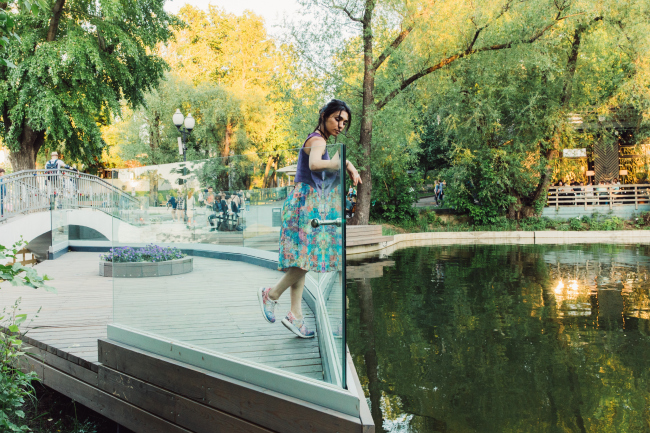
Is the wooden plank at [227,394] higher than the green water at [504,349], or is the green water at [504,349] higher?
the wooden plank at [227,394]

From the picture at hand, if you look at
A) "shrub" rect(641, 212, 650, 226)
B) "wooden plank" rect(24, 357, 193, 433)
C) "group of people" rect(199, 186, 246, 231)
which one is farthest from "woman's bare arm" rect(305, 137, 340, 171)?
"shrub" rect(641, 212, 650, 226)

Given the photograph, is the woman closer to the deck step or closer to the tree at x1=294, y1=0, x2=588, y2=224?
the deck step

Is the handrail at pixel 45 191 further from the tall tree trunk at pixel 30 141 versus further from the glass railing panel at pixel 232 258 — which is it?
the glass railing panel at pixel 232 258

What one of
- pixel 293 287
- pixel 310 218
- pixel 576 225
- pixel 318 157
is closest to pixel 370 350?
pixel 293 287

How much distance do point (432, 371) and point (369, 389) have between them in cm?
84

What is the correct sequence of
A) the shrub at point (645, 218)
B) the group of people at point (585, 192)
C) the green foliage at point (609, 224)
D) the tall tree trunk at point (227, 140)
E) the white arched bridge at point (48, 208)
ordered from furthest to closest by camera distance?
the tall tree trunk at point (227, 140)
the group of people at point (585, 192)
the shrub at point (645, 218)
the green foliage at point (609, 224)
the white arched bridge at point (48, 208)

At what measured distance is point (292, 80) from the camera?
1980 cm

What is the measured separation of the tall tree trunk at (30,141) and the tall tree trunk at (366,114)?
1010cm

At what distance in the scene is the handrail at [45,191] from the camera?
12.2 meters

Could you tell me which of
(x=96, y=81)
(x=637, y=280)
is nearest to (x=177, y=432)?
(x=637, y=280)

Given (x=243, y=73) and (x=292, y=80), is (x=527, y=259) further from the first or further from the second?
(x=243, y=73)

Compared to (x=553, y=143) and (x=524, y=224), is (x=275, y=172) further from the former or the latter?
(x=553, y=143)

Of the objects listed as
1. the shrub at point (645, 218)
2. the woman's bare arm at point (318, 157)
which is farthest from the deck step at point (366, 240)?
the shrub at point (645, 218)

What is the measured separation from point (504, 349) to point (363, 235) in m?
10.6
